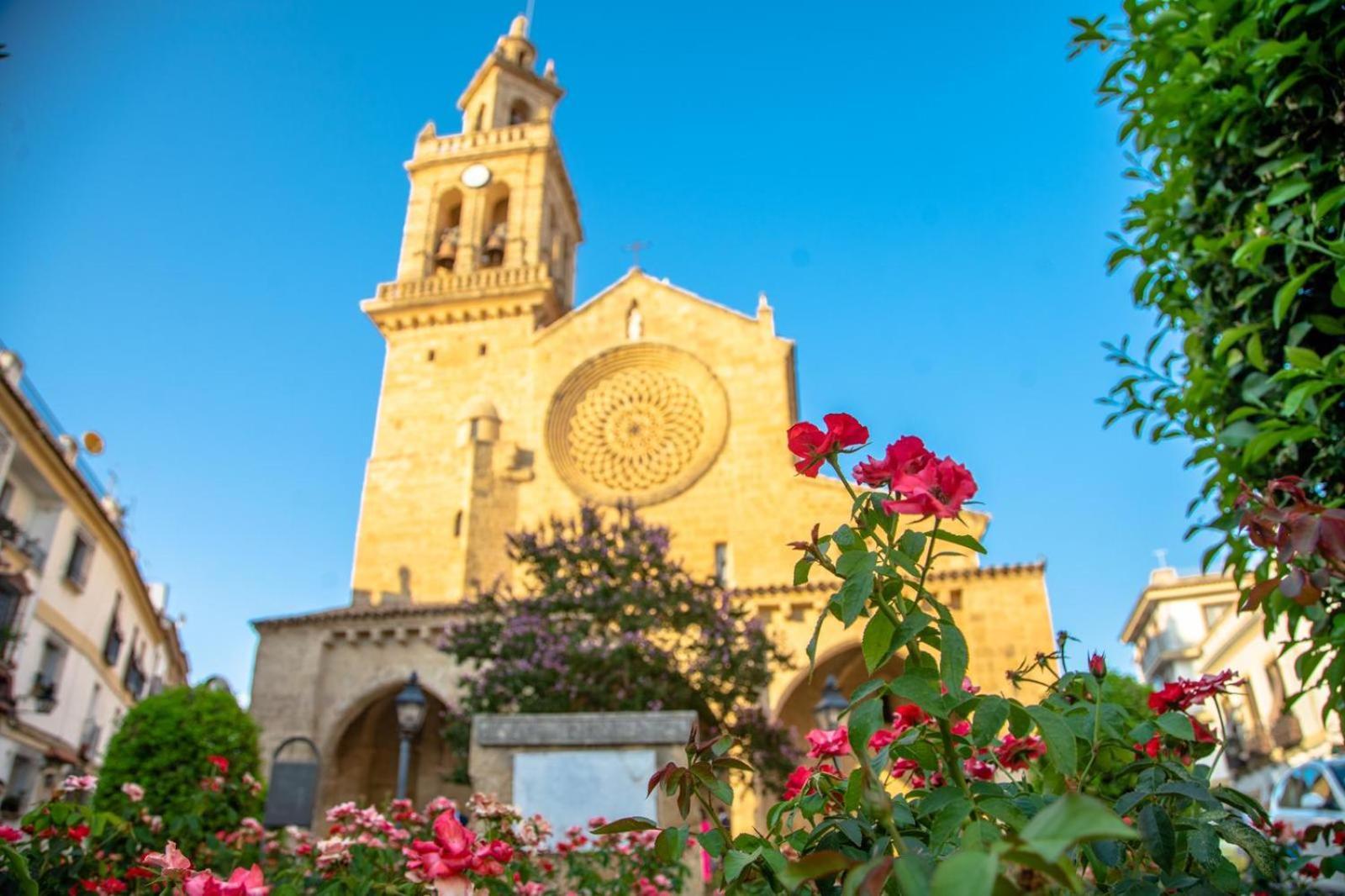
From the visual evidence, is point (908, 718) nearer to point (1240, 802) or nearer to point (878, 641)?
point (1240, 802)

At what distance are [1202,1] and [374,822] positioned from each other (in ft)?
14.2

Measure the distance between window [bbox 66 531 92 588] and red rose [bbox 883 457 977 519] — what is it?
19139 millimetres

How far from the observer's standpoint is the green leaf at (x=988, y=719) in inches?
60.2

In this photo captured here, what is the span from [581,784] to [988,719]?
13.3 ft

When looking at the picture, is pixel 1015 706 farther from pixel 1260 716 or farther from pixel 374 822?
pixel 1260 716

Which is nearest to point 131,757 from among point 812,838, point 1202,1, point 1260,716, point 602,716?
point 602,716

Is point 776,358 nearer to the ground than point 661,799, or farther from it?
farther from it

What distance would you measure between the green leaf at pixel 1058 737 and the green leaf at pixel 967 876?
571mm

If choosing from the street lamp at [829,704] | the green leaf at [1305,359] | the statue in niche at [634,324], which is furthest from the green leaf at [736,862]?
the statue in niche at [634,324]

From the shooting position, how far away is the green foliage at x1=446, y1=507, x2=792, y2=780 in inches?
417

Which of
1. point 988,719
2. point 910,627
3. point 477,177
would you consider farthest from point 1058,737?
point 477,177

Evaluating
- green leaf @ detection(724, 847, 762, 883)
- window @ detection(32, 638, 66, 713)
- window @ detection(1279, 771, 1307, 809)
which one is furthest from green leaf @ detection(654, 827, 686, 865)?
window @ detection(32, 638, 66, 713)

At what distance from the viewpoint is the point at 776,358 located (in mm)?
19875

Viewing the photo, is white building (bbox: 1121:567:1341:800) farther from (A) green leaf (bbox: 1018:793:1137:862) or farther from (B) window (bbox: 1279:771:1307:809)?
(A) green leaf (bbox: 1018:793:1137:862)
